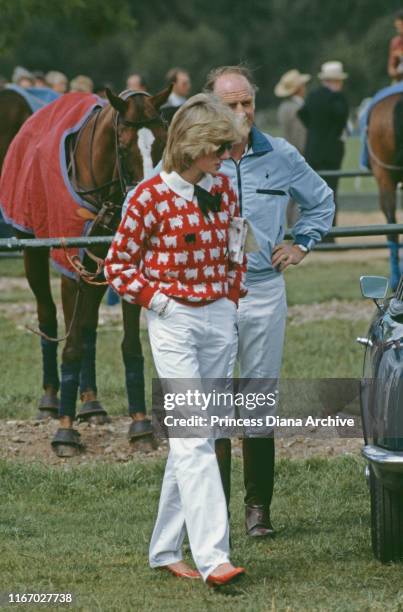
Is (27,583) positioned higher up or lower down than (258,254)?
lower down

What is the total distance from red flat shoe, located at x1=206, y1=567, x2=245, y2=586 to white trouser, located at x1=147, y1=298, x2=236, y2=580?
0.10 ft

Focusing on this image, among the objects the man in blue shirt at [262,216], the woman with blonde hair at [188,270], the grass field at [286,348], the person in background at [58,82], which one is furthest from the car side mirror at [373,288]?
the person in background at [58,82]

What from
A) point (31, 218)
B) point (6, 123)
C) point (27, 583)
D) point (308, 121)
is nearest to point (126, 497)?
point (27, 583)

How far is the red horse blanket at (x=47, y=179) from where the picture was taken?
29.6 feet

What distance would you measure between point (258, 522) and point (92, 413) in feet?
9.66

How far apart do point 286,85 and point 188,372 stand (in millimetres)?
17164

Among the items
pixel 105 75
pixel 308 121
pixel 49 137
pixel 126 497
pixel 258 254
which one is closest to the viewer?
pixel 258 254

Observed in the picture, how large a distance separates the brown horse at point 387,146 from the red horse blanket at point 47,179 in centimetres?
655

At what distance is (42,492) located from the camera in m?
7.79

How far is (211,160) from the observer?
582 centimetres

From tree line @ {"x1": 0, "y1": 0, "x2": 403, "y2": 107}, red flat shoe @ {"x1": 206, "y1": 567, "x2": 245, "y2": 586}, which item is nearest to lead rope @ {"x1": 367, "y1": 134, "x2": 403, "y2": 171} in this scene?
red flat shoe @ {"x1": 206, "y1": 567, "x2": 245, "y2": 586}

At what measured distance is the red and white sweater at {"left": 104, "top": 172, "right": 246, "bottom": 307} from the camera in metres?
5.82

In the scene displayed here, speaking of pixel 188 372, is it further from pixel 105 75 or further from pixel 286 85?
pixel 105 75

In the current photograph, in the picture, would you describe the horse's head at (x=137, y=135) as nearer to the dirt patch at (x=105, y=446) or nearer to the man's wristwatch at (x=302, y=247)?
the dirt patch at (x=105, y=446)
